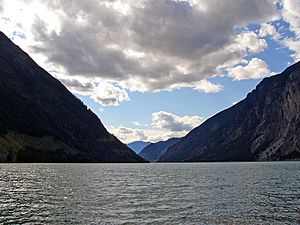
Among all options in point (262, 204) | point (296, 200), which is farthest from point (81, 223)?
point (296, 200)

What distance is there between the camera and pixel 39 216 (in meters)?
43.2

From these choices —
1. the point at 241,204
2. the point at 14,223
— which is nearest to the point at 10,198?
the point at 14,223

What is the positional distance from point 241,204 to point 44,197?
103 ft

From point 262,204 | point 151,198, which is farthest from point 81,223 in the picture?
point 262,204

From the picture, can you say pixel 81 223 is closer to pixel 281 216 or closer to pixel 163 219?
pixel 163 219

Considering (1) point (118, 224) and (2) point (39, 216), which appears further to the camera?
(2) point (39, 216)

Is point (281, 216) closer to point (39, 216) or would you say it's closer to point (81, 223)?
point (81, 223)

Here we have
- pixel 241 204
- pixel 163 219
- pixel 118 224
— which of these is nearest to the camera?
pixel 118 224

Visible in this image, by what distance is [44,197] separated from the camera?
60.6m

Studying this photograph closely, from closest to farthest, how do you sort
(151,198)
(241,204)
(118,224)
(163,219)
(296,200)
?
(118,224) → (163,219) → (241,204) → (296,200) → (151,198)

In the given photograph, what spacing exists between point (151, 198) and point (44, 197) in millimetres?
17560

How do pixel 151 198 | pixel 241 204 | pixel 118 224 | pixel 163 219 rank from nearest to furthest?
pixel 118 224 < pixel 163 219 < pixel 241 204 < pixel 151 198

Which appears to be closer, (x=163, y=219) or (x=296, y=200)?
(x=163, y=219)

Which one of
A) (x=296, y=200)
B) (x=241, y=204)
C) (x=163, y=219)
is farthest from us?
(x=296, y=200)
